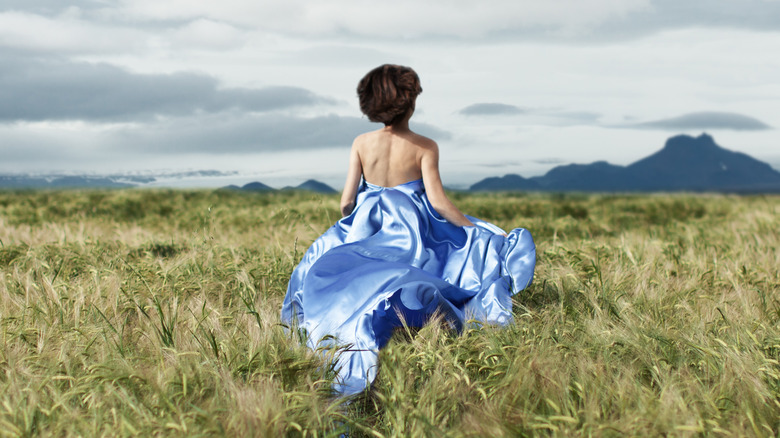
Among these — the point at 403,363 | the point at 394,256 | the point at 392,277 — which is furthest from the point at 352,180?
the point at 403,363

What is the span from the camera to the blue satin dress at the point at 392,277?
3129mm

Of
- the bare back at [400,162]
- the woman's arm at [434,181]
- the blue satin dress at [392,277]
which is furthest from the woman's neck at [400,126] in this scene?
the blue satin dress at [392,277]

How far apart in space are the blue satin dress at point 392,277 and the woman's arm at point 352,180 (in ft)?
0.26

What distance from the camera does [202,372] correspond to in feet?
8.09

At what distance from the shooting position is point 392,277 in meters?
3.33

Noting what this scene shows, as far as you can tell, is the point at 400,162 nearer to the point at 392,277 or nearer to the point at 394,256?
the point at 394,256

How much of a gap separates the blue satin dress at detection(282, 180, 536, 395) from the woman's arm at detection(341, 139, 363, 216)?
79 mm

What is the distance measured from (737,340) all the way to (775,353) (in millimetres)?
224

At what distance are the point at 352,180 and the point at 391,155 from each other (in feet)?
1.29

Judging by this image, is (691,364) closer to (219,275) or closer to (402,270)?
(402,270)

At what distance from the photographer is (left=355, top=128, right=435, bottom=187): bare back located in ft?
13.3

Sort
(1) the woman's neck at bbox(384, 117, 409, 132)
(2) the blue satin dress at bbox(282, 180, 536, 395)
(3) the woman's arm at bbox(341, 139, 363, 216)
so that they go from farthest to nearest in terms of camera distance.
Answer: (3) the woman's arm at bbox(341, 139, 363, 216)
(1) the woman's neck at bbox(384, 117, 409, 132)
(2) the blue satin dress at bbox(282, 180, 536, 395)

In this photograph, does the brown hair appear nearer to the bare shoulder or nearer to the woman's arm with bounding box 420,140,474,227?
the bare shoulder

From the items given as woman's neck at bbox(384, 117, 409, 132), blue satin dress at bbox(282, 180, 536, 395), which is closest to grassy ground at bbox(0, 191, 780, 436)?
blue satin dress at bbox(282, 180, 536, 395)
